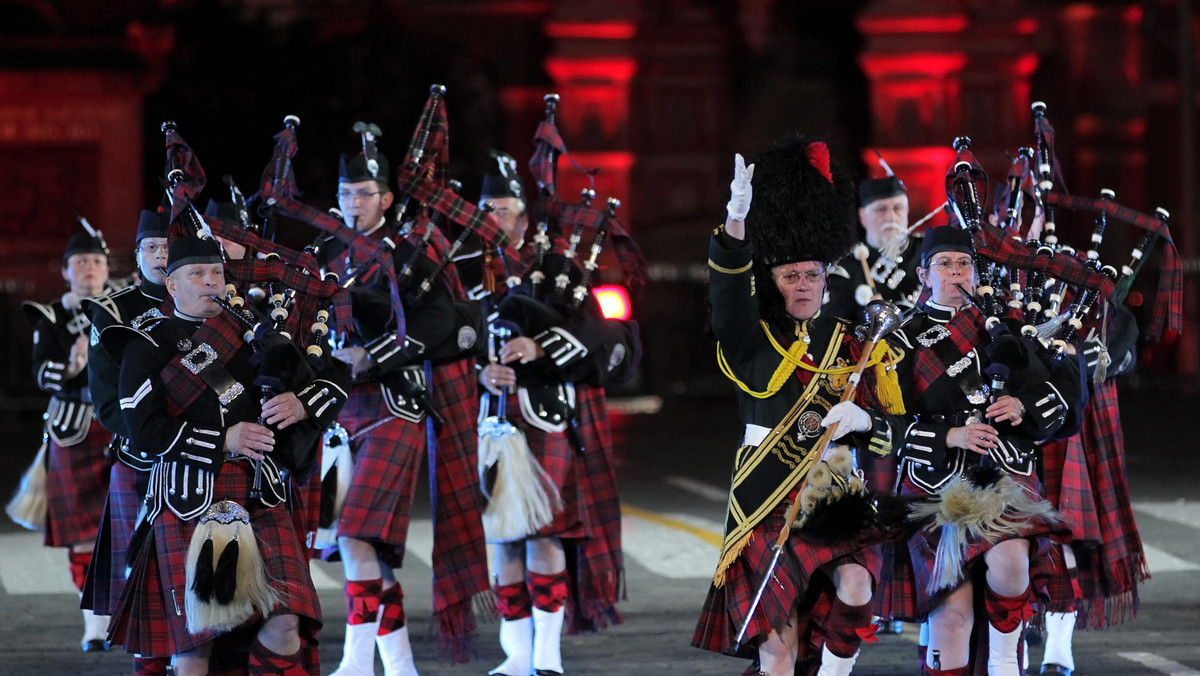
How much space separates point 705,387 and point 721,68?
16.1ft

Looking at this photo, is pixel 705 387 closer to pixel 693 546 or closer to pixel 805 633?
pixel 693 546

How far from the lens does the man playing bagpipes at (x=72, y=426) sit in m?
8.74

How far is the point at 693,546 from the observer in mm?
10500

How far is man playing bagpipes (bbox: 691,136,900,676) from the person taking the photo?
6.06 m

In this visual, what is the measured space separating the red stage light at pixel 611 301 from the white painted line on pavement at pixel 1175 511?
3.86m

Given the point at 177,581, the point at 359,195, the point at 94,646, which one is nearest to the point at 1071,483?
the point at 359,195

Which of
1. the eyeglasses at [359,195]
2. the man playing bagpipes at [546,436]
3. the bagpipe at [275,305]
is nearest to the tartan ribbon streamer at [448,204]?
the eyeglasses at [359,195]

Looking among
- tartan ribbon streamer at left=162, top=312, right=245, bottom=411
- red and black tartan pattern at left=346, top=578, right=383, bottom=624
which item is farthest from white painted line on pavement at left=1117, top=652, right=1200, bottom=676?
tartan ribbon streamer at left=162, top=312, right=245, bottom=411

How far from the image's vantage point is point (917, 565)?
6.82m

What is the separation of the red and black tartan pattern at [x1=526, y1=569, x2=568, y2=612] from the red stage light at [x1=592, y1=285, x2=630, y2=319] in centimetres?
116

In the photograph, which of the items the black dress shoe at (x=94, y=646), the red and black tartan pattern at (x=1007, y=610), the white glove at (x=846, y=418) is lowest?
the black dress shoe at (x=94, y=646)

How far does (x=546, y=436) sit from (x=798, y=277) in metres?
2.17

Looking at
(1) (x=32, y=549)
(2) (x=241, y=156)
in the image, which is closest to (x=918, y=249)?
(1) (x=32, y=549)

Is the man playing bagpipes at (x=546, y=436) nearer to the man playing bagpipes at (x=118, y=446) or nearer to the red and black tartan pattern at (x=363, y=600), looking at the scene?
the red and black tartan pattern at (x=363, y=600)
